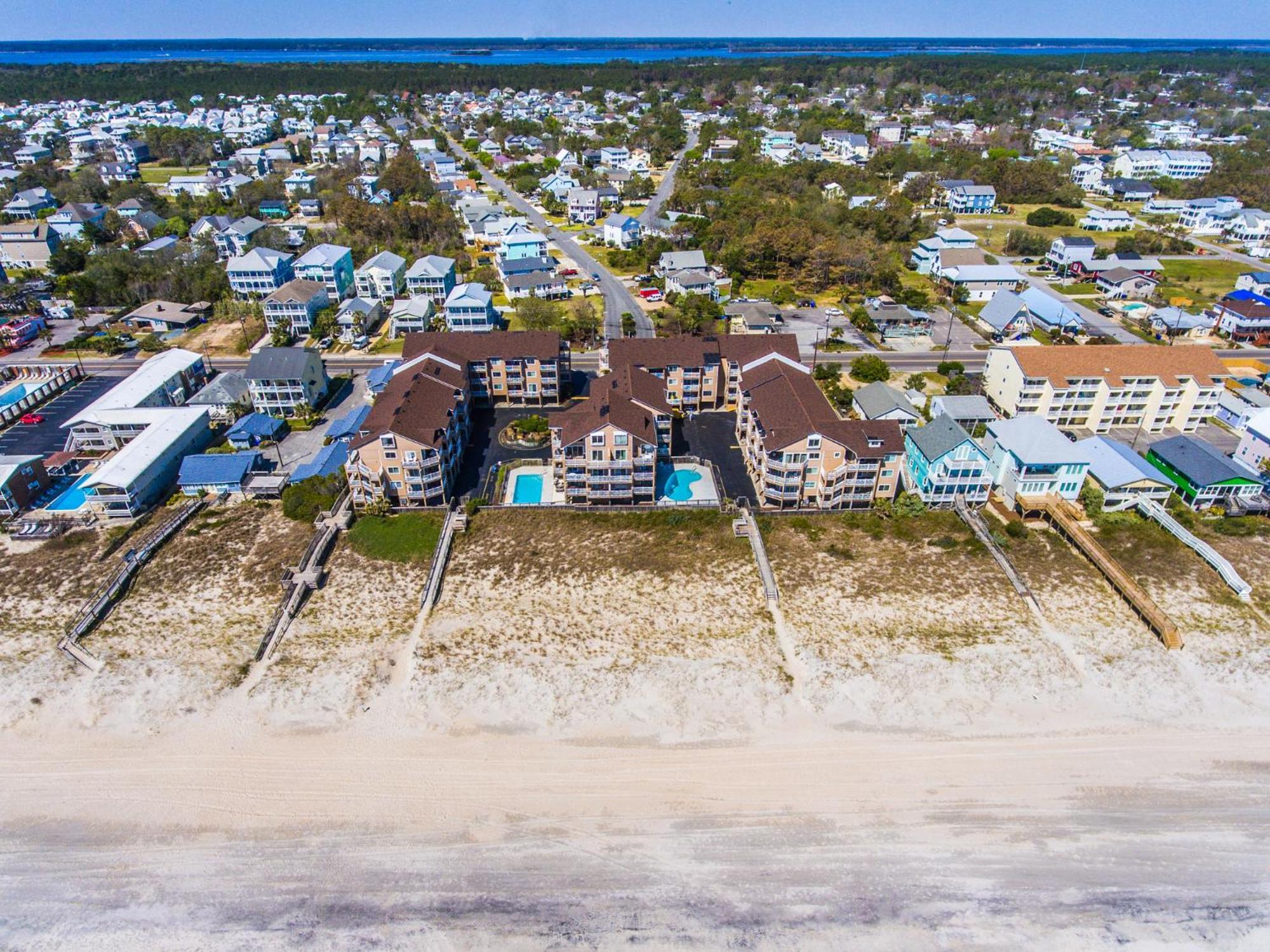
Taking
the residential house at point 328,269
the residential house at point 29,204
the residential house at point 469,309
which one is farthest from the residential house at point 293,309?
the residential house at point 29,204

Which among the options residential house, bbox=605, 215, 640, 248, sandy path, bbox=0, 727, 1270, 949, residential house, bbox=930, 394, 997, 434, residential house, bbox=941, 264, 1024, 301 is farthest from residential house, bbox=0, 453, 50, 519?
residential house, bbox=941, 264, 1024, 301

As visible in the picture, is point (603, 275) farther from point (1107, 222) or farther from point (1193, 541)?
point (1107, 222)

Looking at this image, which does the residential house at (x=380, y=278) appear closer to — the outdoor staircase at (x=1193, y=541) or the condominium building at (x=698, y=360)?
the condominium building at (x=698, y=360)

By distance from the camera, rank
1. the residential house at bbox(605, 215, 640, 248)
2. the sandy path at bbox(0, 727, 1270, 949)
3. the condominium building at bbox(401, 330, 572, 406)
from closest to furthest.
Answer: the sandy path at bbox(0, 727, 1270, 949), the condominium building at bbox(401, 330, 572, 406), the residential house at bbox(605, 215, 640, 248)

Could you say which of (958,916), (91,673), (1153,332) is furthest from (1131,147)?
(91,673)

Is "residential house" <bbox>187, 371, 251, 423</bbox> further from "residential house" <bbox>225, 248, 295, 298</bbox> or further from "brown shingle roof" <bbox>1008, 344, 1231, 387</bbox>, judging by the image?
"brown shingle roof" <bbox>1008, 344, 1231, 387</bbox>

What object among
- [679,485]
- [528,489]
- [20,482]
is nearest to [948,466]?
[679,485]
